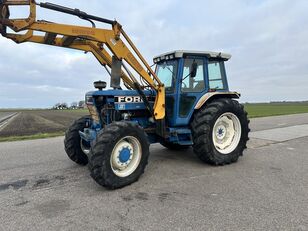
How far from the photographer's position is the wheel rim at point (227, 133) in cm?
572

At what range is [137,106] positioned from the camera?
514 centimetres

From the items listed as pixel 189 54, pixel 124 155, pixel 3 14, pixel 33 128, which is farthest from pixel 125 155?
pixel 33 128

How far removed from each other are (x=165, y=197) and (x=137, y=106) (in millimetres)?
2031

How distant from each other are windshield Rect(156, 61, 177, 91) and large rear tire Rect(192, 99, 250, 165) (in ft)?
2.94

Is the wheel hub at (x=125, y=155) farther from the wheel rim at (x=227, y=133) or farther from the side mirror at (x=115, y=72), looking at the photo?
the wheel rim at (x=227, y=133)

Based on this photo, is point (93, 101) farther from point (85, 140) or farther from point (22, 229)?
point (22, 229)

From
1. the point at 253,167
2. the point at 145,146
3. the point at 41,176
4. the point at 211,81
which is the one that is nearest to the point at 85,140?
the point at 41,176

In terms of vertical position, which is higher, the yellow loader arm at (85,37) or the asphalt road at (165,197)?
the yellow loader arm at (85,37)

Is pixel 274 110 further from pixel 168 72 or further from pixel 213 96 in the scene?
pixel 168 72

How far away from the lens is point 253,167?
210 inches

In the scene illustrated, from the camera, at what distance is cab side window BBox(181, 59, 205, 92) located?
5.52 metres

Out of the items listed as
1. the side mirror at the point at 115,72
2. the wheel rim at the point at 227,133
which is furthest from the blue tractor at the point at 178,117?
the side mirror at the point at 115,72

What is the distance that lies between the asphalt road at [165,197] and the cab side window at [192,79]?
1.68 metres

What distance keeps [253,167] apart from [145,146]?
247cm
